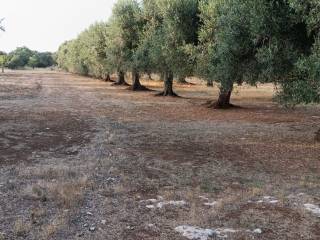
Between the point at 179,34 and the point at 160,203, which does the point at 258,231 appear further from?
the point at 179,34

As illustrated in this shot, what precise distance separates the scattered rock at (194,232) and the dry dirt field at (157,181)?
0.02 metres

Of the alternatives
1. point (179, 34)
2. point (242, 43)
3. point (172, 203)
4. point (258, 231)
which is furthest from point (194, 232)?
point (179, 34)

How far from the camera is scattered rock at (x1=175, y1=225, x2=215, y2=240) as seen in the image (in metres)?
8.72

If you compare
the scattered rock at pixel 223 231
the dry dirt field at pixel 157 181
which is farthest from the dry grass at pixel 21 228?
the scattered rock at pixel 223 231

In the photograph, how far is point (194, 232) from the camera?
29.4 ft

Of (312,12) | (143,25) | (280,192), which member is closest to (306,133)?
(312,12)

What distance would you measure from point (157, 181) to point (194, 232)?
4043 millimetres

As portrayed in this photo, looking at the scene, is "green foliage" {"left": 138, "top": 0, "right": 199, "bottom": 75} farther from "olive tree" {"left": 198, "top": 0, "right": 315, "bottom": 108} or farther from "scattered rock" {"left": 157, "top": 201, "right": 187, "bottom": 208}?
"scattered rock" {"left": 157, "top": 201, "right": 187, "bottom": 208}

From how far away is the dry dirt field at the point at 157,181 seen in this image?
9.27m

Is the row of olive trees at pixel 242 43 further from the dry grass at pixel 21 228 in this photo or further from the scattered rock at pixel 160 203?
the dry grass at pixel 21 228

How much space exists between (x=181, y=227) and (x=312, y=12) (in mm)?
10591

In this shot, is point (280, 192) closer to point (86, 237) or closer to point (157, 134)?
point (86, 237)

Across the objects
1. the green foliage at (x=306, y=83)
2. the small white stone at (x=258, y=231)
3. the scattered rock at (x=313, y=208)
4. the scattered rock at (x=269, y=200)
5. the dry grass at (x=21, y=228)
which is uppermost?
the green foliage at (x=306, y=83)

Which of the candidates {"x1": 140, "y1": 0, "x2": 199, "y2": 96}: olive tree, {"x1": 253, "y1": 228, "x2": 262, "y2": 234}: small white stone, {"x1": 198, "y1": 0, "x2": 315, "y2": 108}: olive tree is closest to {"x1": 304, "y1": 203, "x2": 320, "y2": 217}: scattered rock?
{"x1": 253, "y1": 228, "x2": 262, "y2": 234}: small white stone
